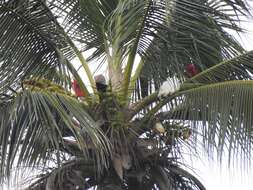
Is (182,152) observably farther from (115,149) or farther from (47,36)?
(47,36)

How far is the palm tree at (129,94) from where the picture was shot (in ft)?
22.5

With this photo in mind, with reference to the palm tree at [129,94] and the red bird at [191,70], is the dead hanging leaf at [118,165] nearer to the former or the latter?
the palm tree at [129,94]

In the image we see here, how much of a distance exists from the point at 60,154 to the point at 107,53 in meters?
1.21

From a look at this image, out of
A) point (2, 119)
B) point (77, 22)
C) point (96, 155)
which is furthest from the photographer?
point (77, 22)

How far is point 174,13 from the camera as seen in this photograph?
7.04m

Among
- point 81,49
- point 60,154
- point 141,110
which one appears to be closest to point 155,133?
point 141,110

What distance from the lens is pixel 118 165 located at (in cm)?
719

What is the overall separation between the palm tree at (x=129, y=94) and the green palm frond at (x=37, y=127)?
→ 0.04ft

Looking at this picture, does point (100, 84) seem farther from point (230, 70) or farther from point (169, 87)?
point (230, 70)

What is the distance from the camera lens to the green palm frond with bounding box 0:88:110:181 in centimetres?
656

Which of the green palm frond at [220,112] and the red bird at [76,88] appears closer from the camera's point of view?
the green palm frond at [220,112]

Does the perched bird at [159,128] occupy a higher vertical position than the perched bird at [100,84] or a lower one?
lower

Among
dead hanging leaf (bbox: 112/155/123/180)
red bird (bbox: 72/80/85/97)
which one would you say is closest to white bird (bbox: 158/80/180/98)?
dead hanging leaf (bbox: 112/155/123/180)

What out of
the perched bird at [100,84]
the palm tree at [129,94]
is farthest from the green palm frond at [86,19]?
the perched bird at [100,84]
